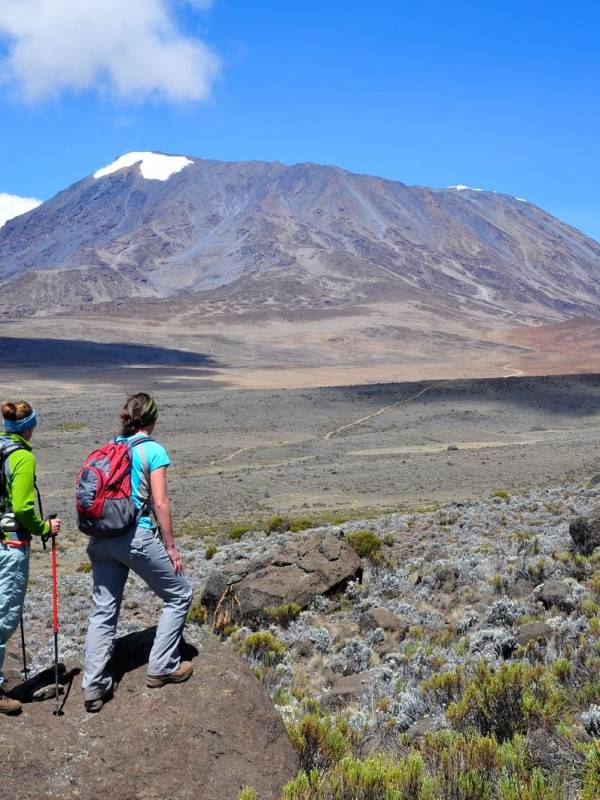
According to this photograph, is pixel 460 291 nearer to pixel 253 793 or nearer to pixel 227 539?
pixel 227 539

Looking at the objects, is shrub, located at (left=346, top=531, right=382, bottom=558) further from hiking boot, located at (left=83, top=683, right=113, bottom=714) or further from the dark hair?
hiking boot, located at (left=83, top=683, right=113, bottom=714)

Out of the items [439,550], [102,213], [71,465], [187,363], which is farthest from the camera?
[102,213]

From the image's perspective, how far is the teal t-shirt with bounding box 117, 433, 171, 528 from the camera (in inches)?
143

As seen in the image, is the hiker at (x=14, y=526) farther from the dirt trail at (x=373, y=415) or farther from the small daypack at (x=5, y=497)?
the dirt trail at (x=373, y=415)

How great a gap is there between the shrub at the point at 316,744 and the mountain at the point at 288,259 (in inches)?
4137

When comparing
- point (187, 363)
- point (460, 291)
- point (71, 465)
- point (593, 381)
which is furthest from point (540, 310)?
point (71, 465)

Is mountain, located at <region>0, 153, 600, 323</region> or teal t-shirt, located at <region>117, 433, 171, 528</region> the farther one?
mountain, located at <region>0, 153, 600, 323</region>

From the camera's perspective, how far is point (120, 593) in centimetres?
373

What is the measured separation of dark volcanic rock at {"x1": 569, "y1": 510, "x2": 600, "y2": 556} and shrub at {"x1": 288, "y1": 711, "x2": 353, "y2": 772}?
5189 millimetres

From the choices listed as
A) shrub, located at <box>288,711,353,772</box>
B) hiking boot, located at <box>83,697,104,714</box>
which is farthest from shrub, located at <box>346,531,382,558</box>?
hiking boot, located at <box>83,697,104,714</box>

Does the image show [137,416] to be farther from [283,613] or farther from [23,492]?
[283,613]

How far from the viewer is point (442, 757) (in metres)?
3.51

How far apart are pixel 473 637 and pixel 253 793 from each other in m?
3.06

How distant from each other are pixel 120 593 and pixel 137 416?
2.94 ft
